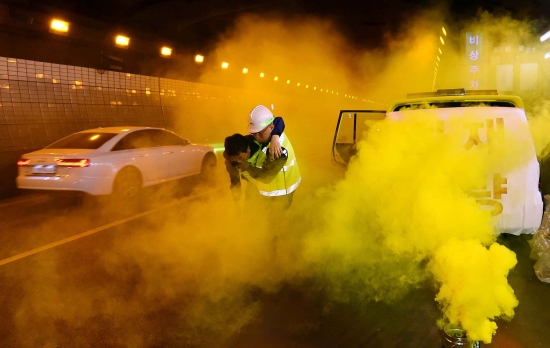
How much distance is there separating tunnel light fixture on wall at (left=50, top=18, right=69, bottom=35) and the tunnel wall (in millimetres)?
889

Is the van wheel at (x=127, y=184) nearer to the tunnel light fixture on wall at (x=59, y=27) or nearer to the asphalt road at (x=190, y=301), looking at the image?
the asphalt road at (x=190, y=301)

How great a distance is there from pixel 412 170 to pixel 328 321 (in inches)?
62.1

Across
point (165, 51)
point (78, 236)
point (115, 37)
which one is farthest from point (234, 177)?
point (165, 51)

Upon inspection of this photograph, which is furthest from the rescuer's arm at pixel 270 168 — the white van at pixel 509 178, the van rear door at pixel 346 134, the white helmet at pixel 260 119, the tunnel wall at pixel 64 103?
the tunnel wall at pixel 64 103

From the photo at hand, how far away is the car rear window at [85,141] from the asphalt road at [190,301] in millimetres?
2428

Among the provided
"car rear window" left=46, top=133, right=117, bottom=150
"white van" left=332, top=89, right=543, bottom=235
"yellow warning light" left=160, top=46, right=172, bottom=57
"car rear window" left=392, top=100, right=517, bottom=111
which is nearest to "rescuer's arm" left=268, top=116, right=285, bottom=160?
"white van" left=332, top=89, right=543, bottom=235

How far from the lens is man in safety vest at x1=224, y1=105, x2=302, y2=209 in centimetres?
389

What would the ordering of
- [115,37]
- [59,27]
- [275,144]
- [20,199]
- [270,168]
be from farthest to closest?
[115,37] < [59,27] < [20,199] < [270,168] < [275,144]

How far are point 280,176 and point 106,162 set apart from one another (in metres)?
4.91

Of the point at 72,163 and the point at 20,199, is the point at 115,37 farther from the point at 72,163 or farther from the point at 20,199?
the point at 72,163

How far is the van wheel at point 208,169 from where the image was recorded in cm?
1110

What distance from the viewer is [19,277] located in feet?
15.2

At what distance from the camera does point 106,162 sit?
8.11 m

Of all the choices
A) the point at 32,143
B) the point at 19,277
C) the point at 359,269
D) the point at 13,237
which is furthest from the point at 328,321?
the point at 32,143
